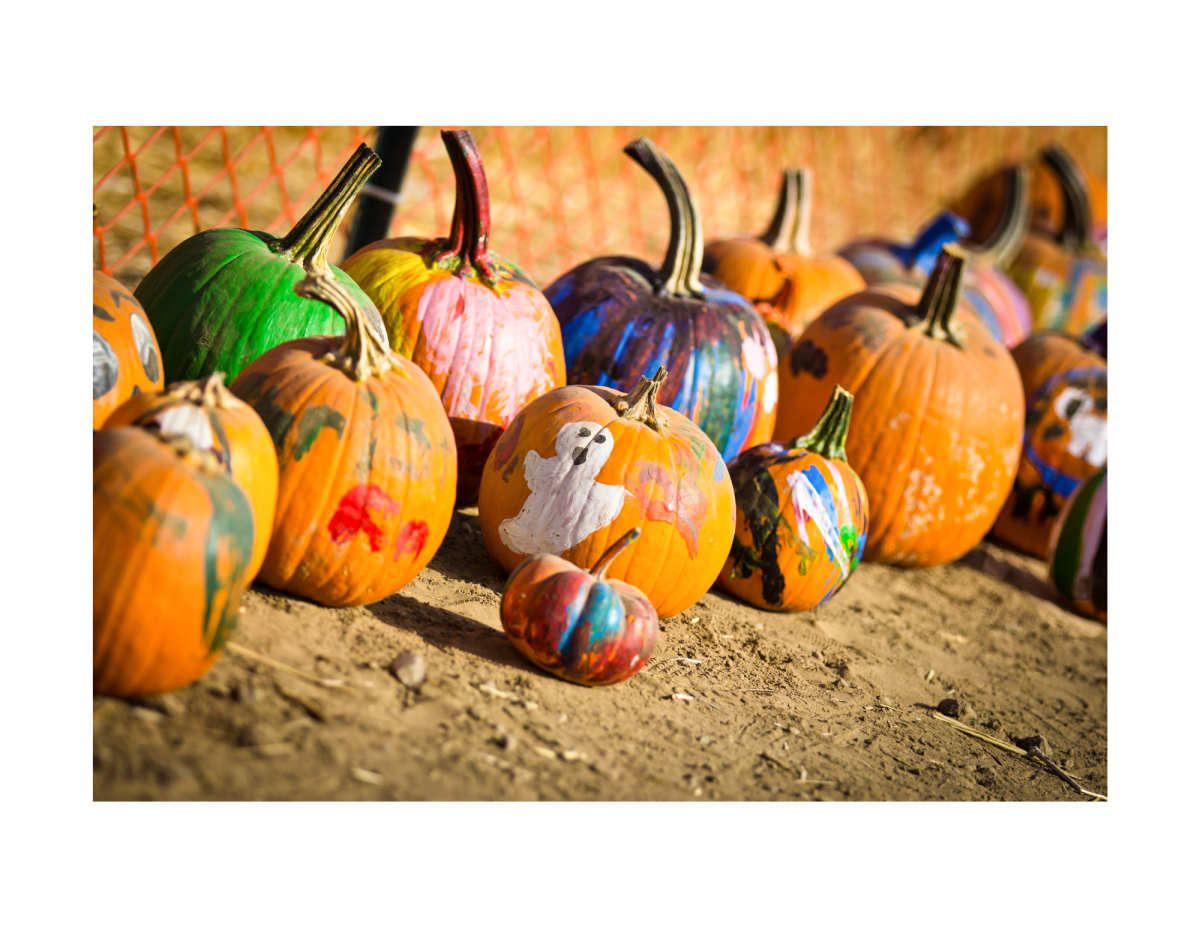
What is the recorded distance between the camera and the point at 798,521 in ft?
10.9

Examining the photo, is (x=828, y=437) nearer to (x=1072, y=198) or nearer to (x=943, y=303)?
(x=943, y=303)

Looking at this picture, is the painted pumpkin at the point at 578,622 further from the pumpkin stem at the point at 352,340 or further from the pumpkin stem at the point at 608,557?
the pumpkin stem at the point at 352,340

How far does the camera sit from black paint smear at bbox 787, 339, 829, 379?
13.6ft

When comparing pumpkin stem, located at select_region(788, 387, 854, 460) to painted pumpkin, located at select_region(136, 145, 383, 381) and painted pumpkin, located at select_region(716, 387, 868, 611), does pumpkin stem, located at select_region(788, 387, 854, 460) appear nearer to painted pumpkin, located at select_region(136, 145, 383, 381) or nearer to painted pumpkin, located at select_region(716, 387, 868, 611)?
painted pumpkin, located at select_region(716, 387, 868, 611)

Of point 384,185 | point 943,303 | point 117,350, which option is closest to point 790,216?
point 943,303

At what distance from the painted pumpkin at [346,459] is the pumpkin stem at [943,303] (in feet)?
7.94

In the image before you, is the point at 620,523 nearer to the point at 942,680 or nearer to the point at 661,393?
the point at 661,393

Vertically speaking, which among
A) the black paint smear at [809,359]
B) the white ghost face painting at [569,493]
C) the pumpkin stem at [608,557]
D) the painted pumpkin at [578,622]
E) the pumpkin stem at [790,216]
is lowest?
the painted pumpkin at [578,622]

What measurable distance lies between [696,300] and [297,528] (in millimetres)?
1838

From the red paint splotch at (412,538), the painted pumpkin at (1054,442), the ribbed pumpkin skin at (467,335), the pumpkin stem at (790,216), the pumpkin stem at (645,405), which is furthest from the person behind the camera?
the pumpkin stem at (790,216)

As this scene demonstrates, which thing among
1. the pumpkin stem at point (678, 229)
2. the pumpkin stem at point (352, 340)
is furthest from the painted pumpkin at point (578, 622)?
the pumpkin stem at point (678, 229)

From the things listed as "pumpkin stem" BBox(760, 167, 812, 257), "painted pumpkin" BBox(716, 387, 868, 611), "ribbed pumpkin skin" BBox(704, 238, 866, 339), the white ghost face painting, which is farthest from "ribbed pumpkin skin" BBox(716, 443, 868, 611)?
"pumpkin stem" BBox(760, 167, 812, 257)

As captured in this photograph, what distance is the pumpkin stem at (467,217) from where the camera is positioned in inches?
126

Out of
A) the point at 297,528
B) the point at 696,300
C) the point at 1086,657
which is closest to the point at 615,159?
the point at 696,300
